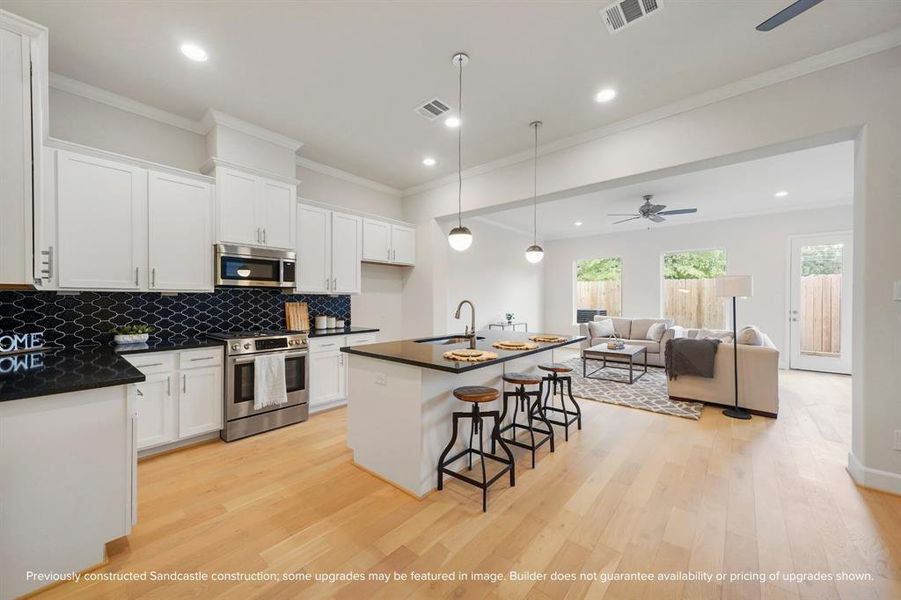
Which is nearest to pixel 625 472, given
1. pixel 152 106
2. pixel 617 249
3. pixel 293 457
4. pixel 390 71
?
pixel 293 457

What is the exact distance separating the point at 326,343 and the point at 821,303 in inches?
326

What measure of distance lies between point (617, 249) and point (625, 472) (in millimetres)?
6971

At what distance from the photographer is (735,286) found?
164 inches

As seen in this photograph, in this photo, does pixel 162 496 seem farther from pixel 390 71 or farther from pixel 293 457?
pixel 390 71

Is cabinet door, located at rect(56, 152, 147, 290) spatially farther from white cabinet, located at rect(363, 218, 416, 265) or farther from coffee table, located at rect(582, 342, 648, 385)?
coffee table, located at rect(582, 342, 648, 385)

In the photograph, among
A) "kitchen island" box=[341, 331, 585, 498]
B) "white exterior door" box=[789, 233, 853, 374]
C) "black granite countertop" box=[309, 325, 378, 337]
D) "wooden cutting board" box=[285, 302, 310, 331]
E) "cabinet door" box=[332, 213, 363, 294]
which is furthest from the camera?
"white exterior door" box=[789, 233, 853, 374]

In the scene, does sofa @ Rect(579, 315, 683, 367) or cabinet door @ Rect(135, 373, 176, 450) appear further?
sofa @ Rect(579, 315, 683, 367)

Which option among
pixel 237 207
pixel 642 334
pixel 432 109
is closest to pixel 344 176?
pixel 237 207

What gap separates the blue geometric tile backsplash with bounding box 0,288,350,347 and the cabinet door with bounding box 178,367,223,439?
1.99 feet

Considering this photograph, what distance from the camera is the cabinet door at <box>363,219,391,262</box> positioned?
4734 mm

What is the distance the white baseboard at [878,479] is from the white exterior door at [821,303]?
16.3ft

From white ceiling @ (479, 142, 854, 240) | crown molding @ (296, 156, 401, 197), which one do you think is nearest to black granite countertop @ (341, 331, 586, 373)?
crown molding @ (296, 156, 401, 197)

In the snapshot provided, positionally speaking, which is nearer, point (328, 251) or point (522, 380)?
point (522, 380)

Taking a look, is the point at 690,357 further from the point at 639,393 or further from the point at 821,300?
the point at 821,300
